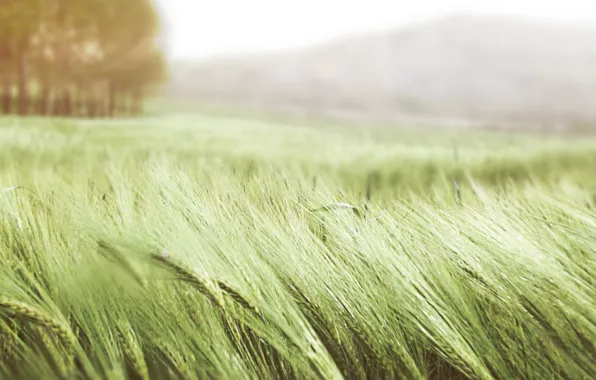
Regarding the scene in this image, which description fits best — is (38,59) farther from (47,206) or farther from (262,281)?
(262,281)

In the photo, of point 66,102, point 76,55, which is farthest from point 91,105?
point 76,55

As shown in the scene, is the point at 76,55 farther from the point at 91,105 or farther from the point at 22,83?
the point at 91,105

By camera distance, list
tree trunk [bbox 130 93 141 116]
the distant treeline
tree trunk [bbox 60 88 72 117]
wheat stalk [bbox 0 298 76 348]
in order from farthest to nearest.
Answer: tree trunk [bbox 130 93 141 116] < tree trunk [bbox 60 88 72 117] < the distant treeline < wheat stalk [bbox 0 298 76 348]

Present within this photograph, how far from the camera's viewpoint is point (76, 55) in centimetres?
280

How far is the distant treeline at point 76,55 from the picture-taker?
7.57 ft

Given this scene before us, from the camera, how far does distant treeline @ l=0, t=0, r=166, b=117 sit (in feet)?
7.57

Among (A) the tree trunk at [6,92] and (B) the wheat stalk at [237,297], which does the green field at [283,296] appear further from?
(A) the tree trunk at [6,92]

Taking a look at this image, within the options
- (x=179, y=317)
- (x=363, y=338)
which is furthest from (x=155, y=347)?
(x=363, y=338)

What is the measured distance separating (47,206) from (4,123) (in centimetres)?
133

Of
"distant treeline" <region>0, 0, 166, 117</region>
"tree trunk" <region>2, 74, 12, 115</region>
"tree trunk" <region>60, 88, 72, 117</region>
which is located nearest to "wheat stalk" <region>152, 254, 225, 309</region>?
"distant treeline" <region>0, 0, 166, 117</region>

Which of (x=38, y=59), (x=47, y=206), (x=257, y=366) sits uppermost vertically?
(x=38, y=59)

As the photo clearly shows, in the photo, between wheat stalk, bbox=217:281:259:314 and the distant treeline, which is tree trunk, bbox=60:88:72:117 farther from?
wheat stalk, bbox=217:281:259:314

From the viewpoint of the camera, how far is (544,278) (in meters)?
0.34

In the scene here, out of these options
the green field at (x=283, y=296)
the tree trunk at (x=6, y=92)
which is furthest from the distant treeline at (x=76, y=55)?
the green field at (x=283, y=296)
